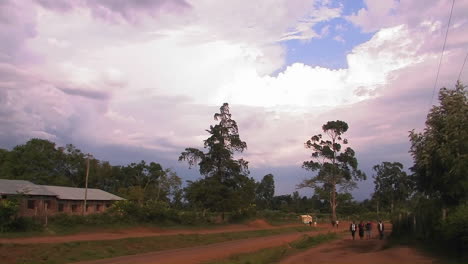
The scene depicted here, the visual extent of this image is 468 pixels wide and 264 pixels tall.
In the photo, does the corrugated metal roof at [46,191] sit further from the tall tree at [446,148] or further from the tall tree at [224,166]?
the tall tree at [446,148]

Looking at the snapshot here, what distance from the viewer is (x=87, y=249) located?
2769cm

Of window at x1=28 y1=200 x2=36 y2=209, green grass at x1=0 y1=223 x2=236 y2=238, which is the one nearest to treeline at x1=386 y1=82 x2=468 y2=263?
green grass at x1=0 y1=223 x2=236 y2=238

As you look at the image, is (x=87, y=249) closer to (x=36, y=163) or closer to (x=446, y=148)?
(x=446, y=148)

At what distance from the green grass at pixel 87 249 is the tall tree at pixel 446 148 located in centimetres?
1868

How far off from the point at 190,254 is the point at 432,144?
1559 centimetres

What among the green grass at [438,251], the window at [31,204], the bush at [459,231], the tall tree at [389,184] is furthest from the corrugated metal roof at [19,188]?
the tall tree at [389,184]

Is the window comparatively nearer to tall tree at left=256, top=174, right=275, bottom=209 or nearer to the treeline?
the treeline

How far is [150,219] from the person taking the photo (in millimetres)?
46844

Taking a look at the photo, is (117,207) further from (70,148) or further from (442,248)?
(70,148)

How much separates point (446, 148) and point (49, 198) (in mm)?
40125

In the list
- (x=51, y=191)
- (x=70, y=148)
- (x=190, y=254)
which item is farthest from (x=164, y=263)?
(x=70, y=148)

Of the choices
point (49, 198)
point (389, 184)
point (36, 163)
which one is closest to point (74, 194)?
point (49, 198)

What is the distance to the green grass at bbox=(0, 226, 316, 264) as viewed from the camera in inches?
948

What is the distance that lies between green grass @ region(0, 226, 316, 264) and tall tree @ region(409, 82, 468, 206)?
61.3 ft
